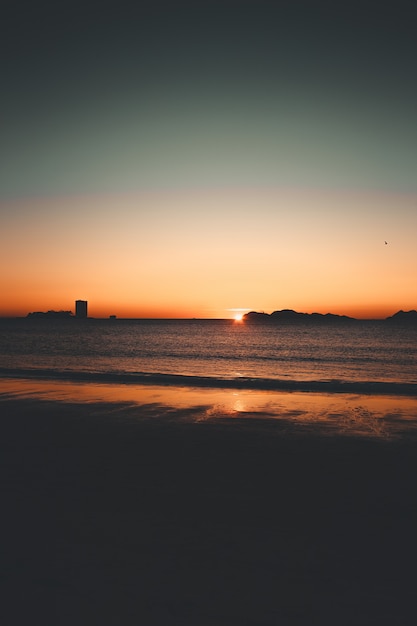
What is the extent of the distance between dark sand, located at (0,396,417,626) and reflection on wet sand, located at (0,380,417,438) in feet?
11.5

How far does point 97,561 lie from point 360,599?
137 inches

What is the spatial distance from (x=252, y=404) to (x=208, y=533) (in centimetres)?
1602

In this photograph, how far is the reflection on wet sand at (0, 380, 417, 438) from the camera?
60.3 feet

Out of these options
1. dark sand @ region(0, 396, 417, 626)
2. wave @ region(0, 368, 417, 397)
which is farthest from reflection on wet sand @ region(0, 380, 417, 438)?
dark sand @ region(0, 396, 417, 626)

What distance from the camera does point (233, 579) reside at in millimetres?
6512

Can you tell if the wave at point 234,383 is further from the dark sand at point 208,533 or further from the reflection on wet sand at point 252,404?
the dark sand at point 208,533

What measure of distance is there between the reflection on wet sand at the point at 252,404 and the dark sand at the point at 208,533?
3.52m

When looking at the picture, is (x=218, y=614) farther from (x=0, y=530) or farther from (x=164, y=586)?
(x=0, y=530)

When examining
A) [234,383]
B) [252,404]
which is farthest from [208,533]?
[234,383]

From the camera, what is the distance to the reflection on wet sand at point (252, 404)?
18369mm

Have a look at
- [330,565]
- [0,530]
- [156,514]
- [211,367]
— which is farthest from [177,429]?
[211,367]

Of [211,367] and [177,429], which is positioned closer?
[177,429]

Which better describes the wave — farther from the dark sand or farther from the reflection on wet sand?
the dark sand

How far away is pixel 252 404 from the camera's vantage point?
2383cm
